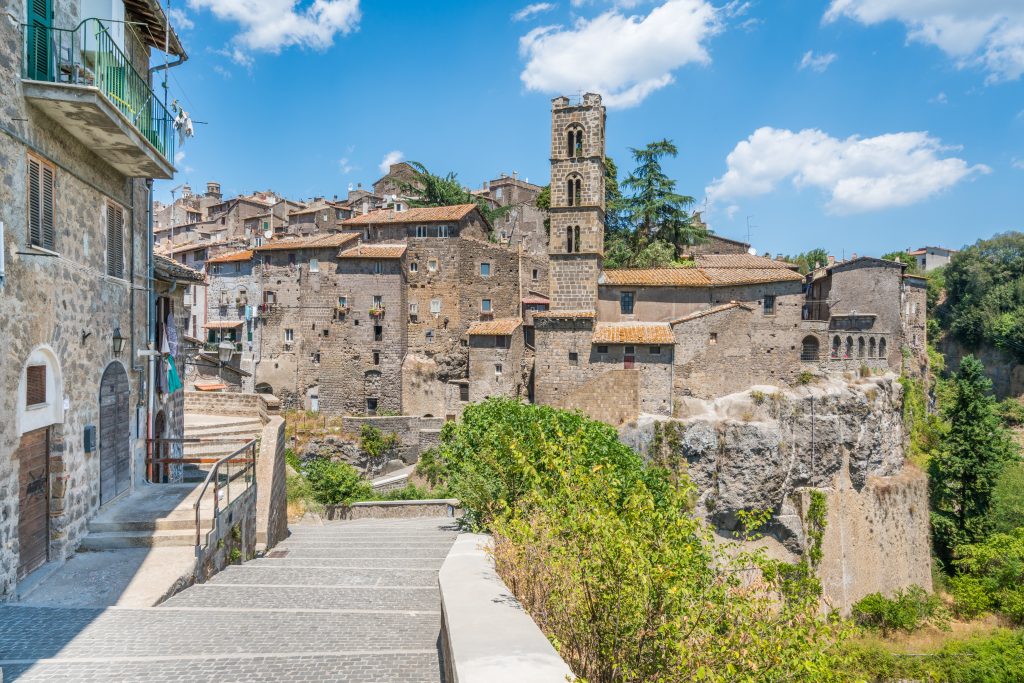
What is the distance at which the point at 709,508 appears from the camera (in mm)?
32188

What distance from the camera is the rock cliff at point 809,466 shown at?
31828 mm

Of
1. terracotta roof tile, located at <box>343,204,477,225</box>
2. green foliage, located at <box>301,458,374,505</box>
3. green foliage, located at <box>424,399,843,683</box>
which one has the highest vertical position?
terracotta roof tile, located at <box>343,204,477,225</box>

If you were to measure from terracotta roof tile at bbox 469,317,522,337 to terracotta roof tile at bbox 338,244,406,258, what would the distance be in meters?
7.55

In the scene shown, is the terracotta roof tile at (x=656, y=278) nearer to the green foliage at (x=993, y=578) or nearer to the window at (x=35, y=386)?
the green foliage at (x=993, y=578)

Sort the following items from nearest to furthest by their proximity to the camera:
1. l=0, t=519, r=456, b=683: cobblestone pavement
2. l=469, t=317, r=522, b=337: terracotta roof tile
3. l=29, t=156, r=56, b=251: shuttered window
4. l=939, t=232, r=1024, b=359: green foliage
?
l=0, t=519, r=456, b=683: cobblestone pavement < l=29, t=156, r=56, b=251: shuttered window < l=469, t=317, r=522, b=337: terracotta roof tile < l=939, t=232, r=1024, b=359: green foliage

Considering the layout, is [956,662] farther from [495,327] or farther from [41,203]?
[41,203]

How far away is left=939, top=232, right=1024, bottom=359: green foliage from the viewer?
53.6 meters

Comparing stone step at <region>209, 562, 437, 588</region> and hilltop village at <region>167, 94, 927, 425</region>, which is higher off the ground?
hilltop village at <region>167, 94, 927, 425</region>

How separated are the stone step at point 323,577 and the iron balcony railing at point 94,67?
8734mm

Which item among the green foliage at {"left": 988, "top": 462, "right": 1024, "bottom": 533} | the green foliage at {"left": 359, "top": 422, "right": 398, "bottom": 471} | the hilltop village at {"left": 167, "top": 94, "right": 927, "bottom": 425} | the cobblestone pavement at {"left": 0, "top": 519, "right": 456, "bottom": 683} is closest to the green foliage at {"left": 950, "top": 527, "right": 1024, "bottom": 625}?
the green foliage at {"left": 988, "top": 462, "right": 1024, "bottom": 533}

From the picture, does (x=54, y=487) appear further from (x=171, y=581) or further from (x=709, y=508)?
(x=709, y=508)

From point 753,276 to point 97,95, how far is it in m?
31.8

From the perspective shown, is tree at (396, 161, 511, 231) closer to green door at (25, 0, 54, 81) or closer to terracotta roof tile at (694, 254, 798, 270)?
terracotta roof tile at (694, 254, 798, 270)

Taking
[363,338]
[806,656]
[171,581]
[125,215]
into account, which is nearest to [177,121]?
[125,215]
